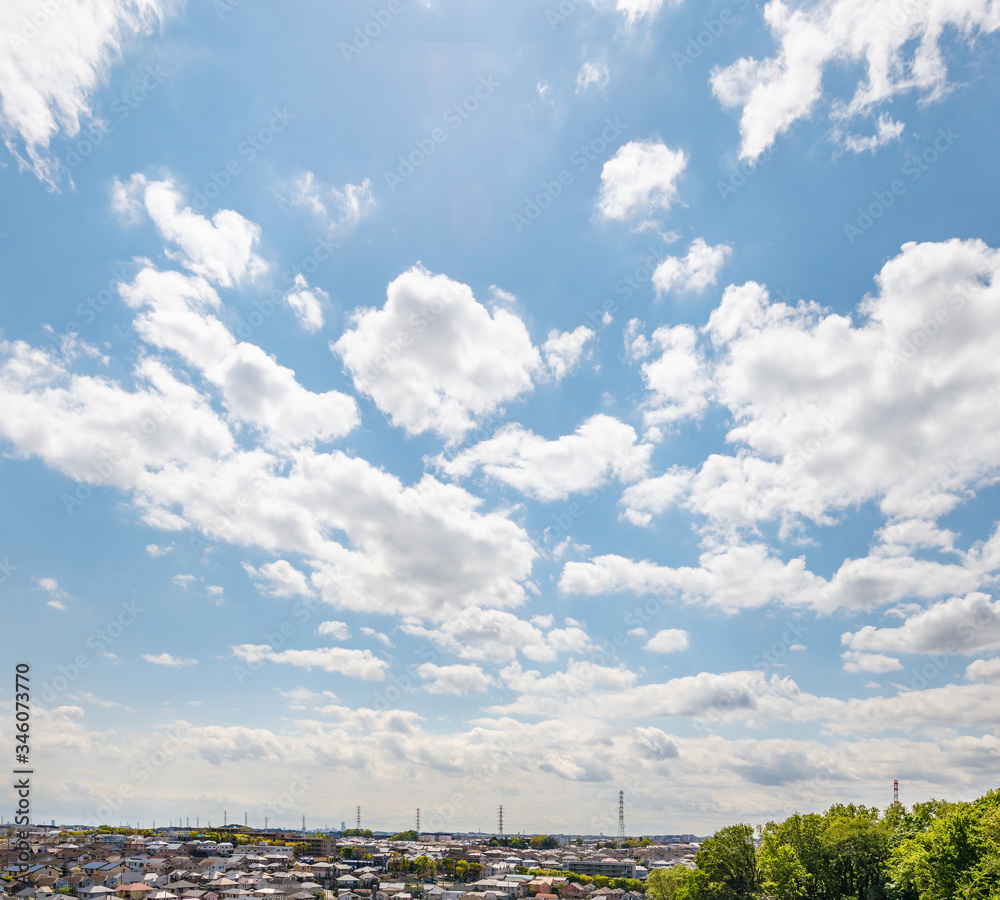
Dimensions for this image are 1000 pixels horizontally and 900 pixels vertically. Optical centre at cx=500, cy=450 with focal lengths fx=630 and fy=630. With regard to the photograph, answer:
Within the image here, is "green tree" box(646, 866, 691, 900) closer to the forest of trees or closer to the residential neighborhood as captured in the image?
the forest of trees

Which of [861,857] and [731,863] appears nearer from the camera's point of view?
[861,857]

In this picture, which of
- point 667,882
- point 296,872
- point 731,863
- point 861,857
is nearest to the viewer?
point 861,857

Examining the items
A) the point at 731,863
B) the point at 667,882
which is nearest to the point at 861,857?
the point at 731,863

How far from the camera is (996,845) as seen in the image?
3266 cm

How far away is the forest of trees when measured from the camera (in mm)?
34375

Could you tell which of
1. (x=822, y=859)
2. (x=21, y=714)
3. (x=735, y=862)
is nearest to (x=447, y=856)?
(x=735, y=862)

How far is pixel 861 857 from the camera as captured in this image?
47.6m

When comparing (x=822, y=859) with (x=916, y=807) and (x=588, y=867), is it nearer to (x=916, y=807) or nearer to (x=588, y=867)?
(x=916, y=807)

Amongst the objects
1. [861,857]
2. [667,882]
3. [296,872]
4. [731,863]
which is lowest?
[296,872]

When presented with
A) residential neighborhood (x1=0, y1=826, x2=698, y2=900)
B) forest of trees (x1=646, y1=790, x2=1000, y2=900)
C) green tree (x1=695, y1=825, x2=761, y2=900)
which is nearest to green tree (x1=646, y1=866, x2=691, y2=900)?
forest of trees (x1=646, y1=790, x2=1000, y2=900)

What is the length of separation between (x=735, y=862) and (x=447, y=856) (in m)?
107

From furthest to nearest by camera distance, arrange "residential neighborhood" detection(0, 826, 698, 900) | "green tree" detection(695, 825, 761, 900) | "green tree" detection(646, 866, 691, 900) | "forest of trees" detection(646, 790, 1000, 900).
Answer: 1. "residential neighborhood" detection(0, 826, 698, 900)
2. "green tree" detection(646, 866, 691, 900)
3. "green tree" detection(695, 825, 761, 900)
4. "forest of trees" detection(646, 790, 1000, 900)

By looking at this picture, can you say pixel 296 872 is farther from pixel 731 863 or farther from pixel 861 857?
pixel 861 857

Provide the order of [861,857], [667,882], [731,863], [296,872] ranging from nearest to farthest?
[861,857] → [731,863] → [667,882] → [296,872]
